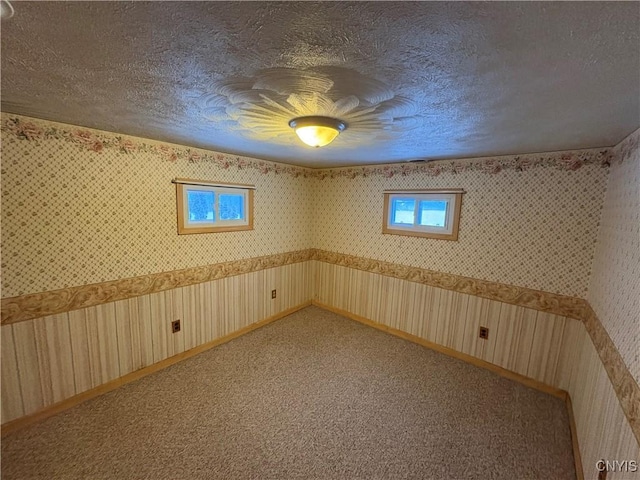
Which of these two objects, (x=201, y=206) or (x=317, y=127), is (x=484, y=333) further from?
(x=201, y=206)

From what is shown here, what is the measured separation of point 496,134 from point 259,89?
1.59 metres

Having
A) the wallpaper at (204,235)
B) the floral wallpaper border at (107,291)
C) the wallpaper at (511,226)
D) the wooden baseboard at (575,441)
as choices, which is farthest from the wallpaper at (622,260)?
the floral wallpaper border at (107,291)

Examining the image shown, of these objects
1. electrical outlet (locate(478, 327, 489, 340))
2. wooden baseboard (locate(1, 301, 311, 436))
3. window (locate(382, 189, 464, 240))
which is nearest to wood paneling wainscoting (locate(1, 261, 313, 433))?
wooden baseboard (locate(1, 301, 311, 436))

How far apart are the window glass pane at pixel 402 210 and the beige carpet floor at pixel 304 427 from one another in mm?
1591

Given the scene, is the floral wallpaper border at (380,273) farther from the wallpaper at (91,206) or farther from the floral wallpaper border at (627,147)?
the floral wallpaper border at (627,147)

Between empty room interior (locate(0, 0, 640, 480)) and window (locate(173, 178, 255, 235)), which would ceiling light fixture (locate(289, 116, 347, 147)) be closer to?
empty room interior (locate(0, 0, 640, 480))

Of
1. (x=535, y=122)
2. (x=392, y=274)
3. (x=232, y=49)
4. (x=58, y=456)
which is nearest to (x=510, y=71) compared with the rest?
(x=535, y=122)

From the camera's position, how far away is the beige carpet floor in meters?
1.75

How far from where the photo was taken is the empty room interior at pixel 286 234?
890 mm

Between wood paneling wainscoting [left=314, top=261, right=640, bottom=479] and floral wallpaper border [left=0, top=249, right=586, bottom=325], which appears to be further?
floral wallpaper border [left=0, top=249, right=586, bottom=325]

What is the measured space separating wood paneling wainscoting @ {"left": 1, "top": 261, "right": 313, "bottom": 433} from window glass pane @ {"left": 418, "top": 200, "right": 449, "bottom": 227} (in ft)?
6.78

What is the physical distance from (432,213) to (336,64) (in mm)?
2551

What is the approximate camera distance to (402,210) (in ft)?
11.4

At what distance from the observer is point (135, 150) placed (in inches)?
93.5
